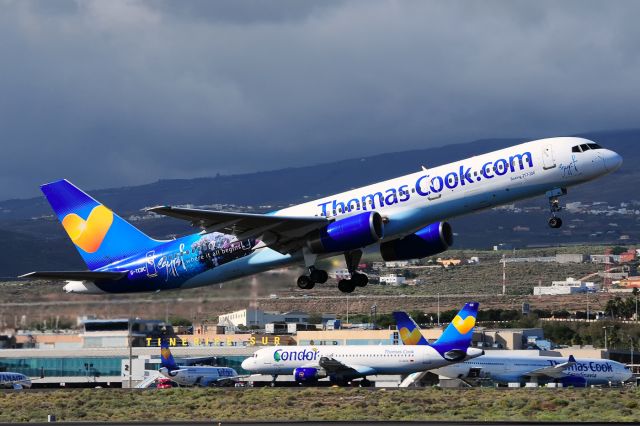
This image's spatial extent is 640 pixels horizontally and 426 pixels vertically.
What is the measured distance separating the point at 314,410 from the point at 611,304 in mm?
104339

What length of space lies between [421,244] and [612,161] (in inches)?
397

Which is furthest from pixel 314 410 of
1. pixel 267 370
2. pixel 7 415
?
pixel 267 370

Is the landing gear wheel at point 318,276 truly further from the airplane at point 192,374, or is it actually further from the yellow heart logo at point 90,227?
the airplane at point 192,374

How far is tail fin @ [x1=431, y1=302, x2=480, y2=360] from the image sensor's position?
89875 millimetres

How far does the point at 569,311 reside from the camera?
176500 millimetres

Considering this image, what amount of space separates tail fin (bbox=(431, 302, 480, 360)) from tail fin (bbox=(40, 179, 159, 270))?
30047 millimetres

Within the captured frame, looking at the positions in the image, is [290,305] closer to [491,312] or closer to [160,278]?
[491,312]

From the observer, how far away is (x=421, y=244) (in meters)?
63.9

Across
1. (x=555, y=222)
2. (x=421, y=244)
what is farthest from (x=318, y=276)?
(x=555, y=222)

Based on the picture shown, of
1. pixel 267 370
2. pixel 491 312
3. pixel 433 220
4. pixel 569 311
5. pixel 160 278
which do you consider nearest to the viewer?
pixel 433 220

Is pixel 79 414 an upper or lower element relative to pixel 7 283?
lower

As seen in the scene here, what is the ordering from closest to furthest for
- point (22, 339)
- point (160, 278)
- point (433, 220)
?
point (433, 220) → point (160, 278) → point (22, 339)

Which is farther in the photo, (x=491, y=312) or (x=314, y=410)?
(x=491, y=312)

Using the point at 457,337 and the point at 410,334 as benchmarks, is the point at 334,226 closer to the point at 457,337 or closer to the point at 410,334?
the point at 457,337
